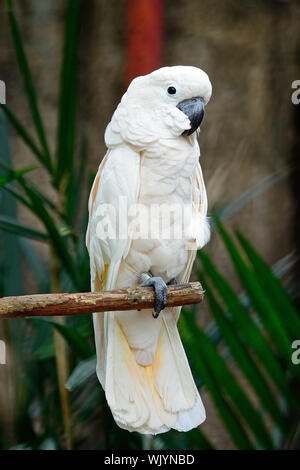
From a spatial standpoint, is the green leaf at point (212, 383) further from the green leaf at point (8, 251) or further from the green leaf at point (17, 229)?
the green leaf at point (8, 251)

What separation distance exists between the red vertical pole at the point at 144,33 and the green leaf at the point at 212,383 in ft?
4.18

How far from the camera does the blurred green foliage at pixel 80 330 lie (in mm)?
1785

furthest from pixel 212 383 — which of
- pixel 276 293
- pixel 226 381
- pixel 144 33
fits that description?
pixel 144 33

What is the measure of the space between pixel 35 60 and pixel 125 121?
1.72 meters

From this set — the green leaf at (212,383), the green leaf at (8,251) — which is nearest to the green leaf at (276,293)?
the green leaf at (212,383)

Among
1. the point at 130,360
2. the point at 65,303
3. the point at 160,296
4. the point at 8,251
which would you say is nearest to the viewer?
the point at 65,303

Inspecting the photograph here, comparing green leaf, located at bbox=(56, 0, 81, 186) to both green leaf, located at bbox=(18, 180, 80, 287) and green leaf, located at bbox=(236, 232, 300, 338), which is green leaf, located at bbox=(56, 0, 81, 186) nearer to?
green leaf, located at bbox=(18, 180, 80, 287)

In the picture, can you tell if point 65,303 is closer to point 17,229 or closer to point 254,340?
point 17,229

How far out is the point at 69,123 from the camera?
74.1 inches

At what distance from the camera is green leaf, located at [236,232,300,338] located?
1805 mm

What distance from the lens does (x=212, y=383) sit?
5.90 feet

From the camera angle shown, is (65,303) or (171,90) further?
(171,90)

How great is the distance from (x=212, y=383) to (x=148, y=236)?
0.58 metres
